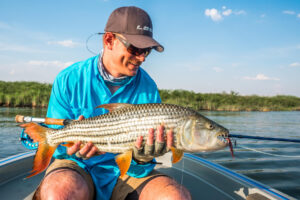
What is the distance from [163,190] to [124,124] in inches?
31.1

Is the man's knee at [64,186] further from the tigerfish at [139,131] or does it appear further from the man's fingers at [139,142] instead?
the man's fingers at [139,142]

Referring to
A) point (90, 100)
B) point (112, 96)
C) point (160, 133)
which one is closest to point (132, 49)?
point (112, 96)

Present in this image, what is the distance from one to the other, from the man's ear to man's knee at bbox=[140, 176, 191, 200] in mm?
1699

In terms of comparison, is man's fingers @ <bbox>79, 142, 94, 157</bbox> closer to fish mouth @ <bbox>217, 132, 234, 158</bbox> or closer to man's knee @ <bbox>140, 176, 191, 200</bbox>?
man's knee @ <bbox>140, 176, 191, 200</bbox>

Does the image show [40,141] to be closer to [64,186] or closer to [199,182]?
[64,186]

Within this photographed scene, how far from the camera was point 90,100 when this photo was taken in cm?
292

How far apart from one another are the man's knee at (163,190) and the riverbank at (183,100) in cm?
2196

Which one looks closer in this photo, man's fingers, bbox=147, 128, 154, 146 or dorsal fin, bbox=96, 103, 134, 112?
man's fingers, bbox=147, 128, 154, 146

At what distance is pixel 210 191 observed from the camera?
364cm

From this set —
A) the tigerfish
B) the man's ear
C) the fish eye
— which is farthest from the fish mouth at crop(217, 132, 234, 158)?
the man's ear

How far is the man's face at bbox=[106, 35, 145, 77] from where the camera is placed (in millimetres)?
2814

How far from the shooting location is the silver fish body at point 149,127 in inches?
92.9

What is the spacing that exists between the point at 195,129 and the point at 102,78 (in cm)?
135

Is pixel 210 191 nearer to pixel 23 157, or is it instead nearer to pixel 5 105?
pixel 23 157
